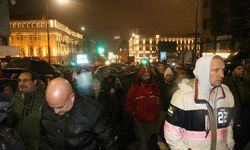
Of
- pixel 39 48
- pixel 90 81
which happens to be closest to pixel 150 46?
pixel 39 48

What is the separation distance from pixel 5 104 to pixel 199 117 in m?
2.25

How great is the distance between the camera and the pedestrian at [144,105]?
6.87 m

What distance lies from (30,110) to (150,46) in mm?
175271

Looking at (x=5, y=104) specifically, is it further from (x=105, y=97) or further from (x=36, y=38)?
(x=36, y=38)

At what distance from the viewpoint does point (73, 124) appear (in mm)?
3295

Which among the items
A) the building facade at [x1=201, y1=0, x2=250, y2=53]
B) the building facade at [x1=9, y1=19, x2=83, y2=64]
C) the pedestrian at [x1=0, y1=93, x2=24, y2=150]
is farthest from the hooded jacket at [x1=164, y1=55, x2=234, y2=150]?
the building facade at [x1=9, y1=19, x2=83, y2=64]

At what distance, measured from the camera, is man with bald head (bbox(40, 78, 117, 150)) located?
129 inches

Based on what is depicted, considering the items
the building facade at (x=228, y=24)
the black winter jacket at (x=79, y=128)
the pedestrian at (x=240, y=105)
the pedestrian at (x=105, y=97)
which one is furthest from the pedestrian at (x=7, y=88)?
the building facade at (x=228, y=24)

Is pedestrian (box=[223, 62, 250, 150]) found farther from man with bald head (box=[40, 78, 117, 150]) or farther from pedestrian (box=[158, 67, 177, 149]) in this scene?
man with bald head (box=[40, 78, 117, 150])

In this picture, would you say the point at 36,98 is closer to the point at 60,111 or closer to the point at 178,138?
the point at 60,111

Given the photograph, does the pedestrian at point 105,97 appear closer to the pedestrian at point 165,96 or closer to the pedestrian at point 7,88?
the pedestrian at point 165,96

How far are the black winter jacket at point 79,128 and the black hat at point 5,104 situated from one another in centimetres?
87

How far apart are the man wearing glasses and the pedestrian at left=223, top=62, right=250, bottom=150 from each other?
382 centimetres

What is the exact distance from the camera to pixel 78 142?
3318 millimetres
